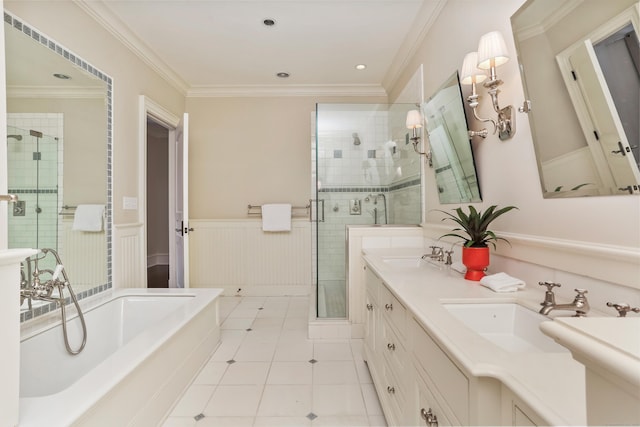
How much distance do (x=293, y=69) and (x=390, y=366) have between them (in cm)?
302

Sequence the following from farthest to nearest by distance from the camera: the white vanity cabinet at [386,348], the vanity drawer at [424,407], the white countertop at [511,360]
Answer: the white vanity cabinet at [386,348]
the vanity drawer at [424,407]
the white countertop at [511,360]

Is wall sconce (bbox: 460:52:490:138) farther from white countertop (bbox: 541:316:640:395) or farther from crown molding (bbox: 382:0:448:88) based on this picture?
white countertop (bbox: 541:316:640:395)

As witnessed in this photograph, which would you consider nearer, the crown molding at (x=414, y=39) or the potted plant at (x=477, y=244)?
the potted plant at (x=477, y=244)

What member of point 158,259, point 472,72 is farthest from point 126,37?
point 158,259

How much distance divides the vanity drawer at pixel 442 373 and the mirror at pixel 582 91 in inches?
27.5

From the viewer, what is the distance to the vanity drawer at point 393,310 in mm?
1188

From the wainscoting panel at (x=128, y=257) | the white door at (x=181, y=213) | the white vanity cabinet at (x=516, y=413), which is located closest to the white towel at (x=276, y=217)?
the white door at (x=181, y=213)

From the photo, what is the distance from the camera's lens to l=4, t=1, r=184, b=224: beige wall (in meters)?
1.91

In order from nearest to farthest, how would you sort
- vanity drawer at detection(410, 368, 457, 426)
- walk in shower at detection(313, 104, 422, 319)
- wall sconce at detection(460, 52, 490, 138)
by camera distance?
vanity drawer at detection(410, 368, 457, 426) → wall sconce at detection(460, 52, 490, 138) → walk in shower at detection(313, 104, 422, 319)

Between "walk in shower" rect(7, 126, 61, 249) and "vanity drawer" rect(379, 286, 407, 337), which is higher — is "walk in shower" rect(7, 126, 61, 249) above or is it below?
above

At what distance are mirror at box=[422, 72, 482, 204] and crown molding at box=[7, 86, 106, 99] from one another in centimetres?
244

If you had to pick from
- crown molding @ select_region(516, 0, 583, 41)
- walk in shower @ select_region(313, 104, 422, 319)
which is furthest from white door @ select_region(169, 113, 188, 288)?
crown molding @ select_region(516, 0, 583, 41)

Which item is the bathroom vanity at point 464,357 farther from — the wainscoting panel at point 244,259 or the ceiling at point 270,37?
the wainscoting panel at point 244,259

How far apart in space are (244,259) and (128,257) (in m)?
1.43
